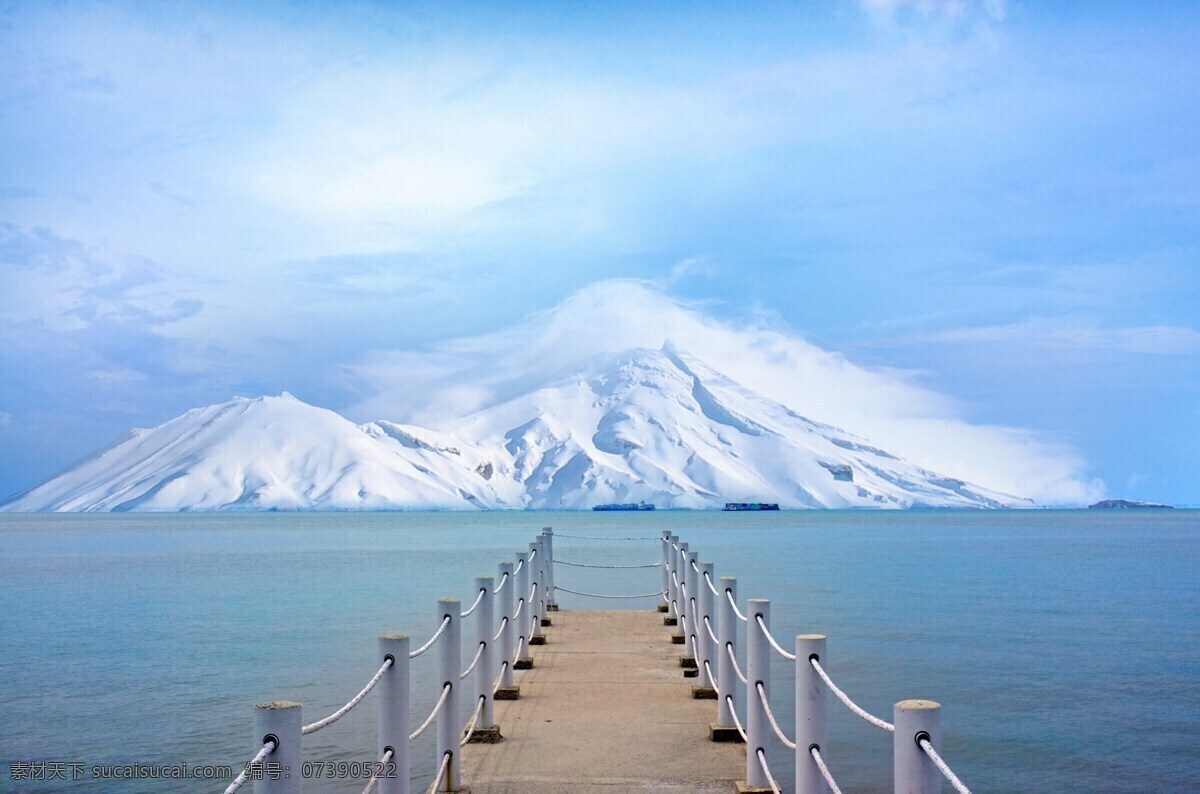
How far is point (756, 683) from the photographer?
7.15m

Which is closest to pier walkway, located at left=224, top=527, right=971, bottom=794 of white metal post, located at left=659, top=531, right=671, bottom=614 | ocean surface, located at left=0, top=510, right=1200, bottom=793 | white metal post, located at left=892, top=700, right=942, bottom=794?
white metal post, located at left=892, top=700, right=942, bottom=794

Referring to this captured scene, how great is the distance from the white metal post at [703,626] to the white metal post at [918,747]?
590 centimetres

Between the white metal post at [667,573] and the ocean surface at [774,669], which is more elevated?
the white metal post at [667,573]

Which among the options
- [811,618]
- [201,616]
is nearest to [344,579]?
[201,616]

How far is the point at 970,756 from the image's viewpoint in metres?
13.2

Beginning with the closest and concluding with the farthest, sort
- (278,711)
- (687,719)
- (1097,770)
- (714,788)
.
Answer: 1. (278,711)
2. (714,788)
3. (687,719)
4. (1097,770)

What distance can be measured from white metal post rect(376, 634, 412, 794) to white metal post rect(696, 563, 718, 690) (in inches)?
176

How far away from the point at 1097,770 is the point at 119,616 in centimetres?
2513

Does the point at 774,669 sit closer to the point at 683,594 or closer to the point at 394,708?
the point at 683,594

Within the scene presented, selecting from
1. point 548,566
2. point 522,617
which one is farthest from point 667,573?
point 522,617

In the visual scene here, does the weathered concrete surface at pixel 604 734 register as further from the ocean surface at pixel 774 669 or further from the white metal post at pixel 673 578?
the white metal post at pixel 673 578

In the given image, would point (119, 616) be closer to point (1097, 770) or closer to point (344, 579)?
point (344, 579)

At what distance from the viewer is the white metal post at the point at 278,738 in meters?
4.10

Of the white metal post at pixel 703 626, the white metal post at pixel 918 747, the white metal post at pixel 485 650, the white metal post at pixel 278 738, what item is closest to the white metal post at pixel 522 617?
the white metal post at pixel 703 626
